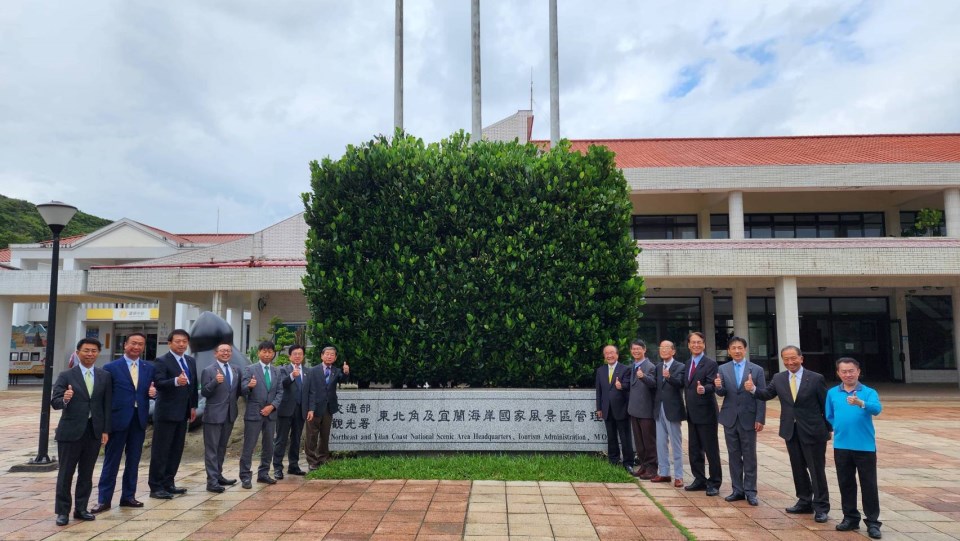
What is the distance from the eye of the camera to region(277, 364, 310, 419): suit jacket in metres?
7.24

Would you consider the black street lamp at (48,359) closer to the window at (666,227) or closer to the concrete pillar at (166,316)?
the concrete pillar at (166,316)

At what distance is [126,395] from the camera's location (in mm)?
5992

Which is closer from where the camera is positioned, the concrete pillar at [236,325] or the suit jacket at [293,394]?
the suit jacket at [293,394]

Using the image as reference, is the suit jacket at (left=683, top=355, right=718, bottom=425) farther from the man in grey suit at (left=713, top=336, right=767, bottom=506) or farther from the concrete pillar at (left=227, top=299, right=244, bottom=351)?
A: the concrete pillar at (left=227, top=299, right=244, bottom=351)

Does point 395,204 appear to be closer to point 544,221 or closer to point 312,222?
point 312,222

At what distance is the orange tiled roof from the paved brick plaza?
1207 cm

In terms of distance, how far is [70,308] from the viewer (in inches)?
906

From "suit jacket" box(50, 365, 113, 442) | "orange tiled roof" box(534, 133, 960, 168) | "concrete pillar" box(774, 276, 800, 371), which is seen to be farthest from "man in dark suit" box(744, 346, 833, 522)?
"orange tiled roof" box(534, 133, 960, 168)

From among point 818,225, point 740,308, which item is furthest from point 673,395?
point 818,225

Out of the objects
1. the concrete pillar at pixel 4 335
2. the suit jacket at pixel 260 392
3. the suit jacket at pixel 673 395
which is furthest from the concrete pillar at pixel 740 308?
the concrete pillar at pixel 4 335

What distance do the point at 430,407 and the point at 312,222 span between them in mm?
3042

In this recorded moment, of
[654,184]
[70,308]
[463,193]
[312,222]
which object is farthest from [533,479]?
[70,308]

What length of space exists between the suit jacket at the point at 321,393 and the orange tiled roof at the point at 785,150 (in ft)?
40.3

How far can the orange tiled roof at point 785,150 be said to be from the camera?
17797mm
